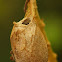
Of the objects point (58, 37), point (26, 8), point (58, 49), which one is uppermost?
point (26, 8)

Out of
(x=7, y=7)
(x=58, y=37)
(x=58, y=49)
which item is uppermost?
(x=7, y=7)

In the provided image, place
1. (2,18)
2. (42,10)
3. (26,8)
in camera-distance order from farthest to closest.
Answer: (42,10) → (2,18) → (26,8)

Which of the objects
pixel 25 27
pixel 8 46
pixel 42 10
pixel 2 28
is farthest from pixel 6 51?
pixel 25 27

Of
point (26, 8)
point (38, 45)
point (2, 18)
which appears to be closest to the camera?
point (38, 45)

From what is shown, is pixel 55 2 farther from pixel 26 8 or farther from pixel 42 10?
pixel 26 8

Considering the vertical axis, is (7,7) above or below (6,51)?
above

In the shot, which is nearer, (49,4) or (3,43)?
(3,43)

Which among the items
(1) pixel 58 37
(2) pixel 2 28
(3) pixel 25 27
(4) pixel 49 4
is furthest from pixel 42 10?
(3) pixel 25 27

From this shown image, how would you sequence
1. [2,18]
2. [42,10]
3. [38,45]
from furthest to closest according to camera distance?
[42,10], [2,18], [38,45]

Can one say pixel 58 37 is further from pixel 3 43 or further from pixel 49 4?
pixel 3 43
